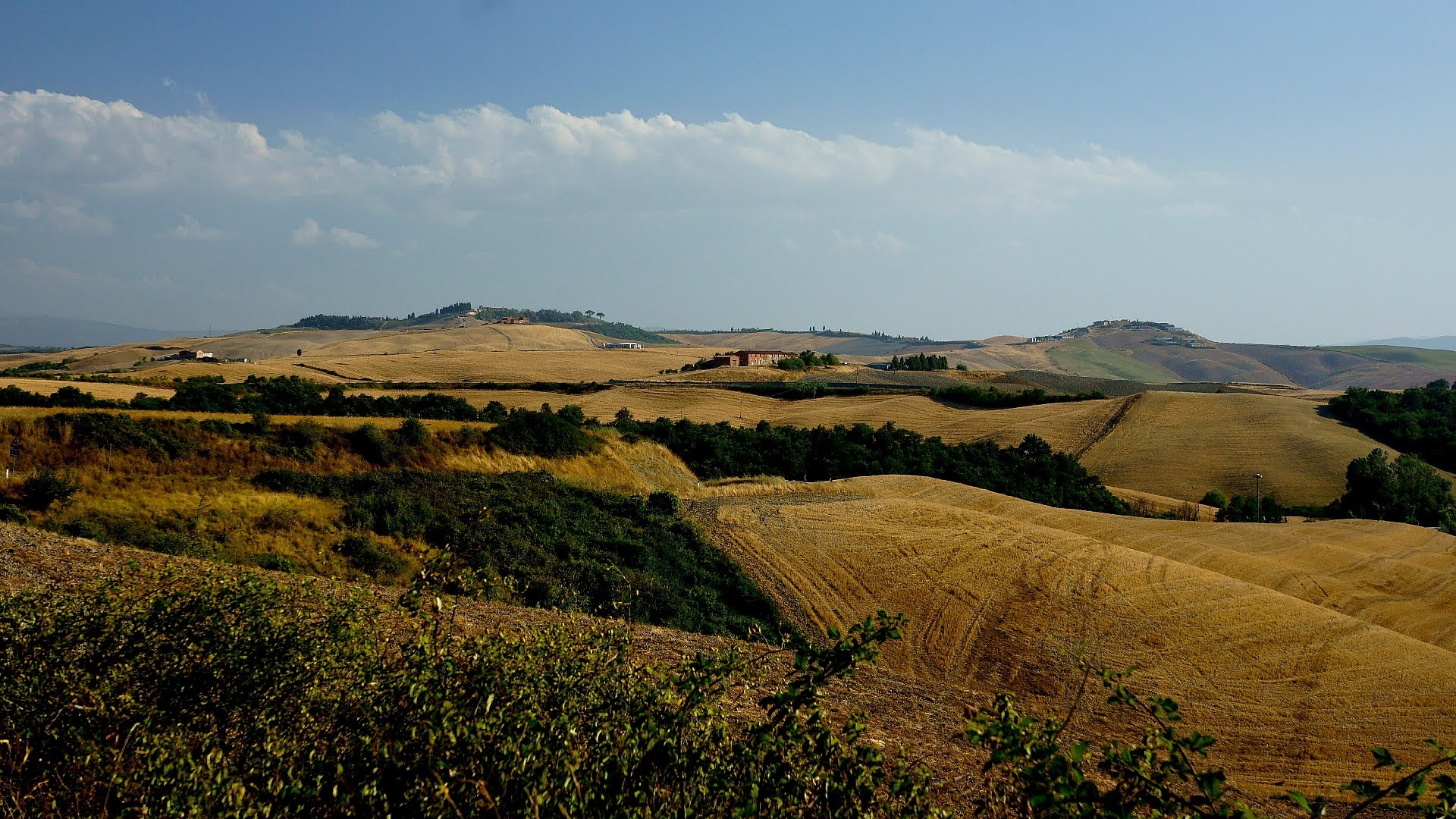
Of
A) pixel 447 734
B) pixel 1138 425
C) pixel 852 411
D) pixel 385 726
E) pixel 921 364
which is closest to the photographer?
pixel 447 734

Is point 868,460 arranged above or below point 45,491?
below

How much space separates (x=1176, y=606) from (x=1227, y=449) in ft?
163

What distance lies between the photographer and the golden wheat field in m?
19.1

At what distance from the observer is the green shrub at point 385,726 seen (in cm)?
614

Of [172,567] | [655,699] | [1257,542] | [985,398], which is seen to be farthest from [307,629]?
[985,398]

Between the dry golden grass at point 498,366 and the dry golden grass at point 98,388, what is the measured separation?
1344 inches

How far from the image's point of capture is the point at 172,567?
966 cm

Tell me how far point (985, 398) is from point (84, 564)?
77.9m

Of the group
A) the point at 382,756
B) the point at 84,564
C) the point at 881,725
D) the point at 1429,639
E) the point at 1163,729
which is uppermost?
the point at 1163,729

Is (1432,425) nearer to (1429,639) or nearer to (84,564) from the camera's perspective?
(1429,639)

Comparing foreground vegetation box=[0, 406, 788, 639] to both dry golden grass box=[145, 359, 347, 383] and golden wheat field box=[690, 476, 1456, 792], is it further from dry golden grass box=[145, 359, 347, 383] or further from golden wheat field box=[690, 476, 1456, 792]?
dry golden grass box=[145, 359, 347, 383]

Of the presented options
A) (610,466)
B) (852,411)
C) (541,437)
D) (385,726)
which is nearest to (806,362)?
(852,411)

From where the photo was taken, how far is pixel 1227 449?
67812 millimetres

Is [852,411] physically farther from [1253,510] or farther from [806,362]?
[806,362]
